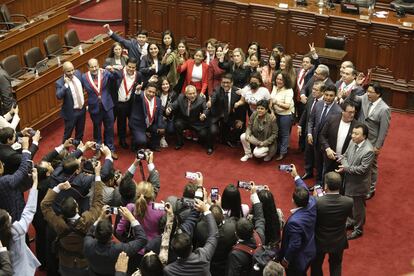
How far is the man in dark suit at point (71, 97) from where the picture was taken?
8.15 m

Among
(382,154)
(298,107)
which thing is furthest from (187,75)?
(382,154)

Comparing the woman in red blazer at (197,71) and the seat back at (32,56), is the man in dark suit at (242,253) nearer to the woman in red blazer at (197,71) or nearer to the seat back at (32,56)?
the woman in red blazer at (197,71)

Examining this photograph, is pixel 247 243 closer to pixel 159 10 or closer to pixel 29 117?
pixel 29 117

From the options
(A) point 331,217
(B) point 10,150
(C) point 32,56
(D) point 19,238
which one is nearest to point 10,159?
(B) point 10,150

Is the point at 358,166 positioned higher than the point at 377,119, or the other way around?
the point at 377,119

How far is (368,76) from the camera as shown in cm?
941

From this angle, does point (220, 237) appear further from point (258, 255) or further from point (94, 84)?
Answer: point (94, 84)

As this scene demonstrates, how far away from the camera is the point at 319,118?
765 cm

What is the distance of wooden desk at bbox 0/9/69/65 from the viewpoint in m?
10.4

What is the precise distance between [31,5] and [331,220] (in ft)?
29.5

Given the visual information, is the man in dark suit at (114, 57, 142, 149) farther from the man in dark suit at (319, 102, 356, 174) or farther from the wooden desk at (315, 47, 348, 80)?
the wooden desk at (315, 47, 348, 80)

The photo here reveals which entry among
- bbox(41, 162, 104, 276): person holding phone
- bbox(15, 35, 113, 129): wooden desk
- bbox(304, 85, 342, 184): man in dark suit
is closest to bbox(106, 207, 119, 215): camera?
bbox(41, 162, 104, 276): person holding phone

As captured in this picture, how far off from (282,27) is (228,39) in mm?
940

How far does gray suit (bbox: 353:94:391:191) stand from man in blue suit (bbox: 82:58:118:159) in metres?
3.06
